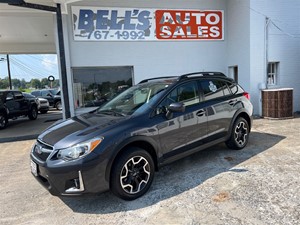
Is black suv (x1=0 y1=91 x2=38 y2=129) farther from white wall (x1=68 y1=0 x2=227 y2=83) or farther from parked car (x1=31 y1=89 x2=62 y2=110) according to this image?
parked car (x1=31 y1=89 x2=62 y2=110)

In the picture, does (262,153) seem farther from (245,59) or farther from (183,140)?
(245,59)

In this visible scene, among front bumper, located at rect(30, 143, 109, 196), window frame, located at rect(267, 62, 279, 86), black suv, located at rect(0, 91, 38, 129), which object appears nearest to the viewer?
front bumper, located at rect(30, 143, 109, 196)

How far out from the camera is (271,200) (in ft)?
11.1

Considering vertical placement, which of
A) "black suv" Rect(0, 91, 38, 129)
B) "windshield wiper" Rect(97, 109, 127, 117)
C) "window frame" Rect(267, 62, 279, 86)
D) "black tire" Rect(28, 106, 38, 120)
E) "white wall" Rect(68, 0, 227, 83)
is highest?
"white wall" Rect(68, 0, 227, 83)

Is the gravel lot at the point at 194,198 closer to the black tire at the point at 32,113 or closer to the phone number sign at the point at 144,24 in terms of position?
the phone number sign at the point at 144,24

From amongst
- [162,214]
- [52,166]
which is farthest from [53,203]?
[162,214]

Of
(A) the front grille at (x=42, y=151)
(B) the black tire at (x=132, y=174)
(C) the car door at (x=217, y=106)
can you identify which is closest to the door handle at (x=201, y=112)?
(C) the car door at (x=217, y=106)

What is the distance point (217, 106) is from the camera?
16.0 ft

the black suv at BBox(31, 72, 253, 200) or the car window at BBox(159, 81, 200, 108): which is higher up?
the car window at BBox(159, 81, 200, 108)

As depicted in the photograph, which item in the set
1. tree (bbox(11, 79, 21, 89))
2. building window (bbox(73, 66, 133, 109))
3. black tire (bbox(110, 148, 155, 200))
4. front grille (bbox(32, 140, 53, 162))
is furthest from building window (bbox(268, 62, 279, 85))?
tree (bbox(11, 79, 21, 89))

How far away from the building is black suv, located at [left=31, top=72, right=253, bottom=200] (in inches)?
172

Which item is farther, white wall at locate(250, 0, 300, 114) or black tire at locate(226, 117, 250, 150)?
white wall at locate(250, 0, 300, 114)

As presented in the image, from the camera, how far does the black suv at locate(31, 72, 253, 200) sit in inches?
126

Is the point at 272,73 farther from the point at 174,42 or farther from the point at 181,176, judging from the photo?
the point at 181,176
